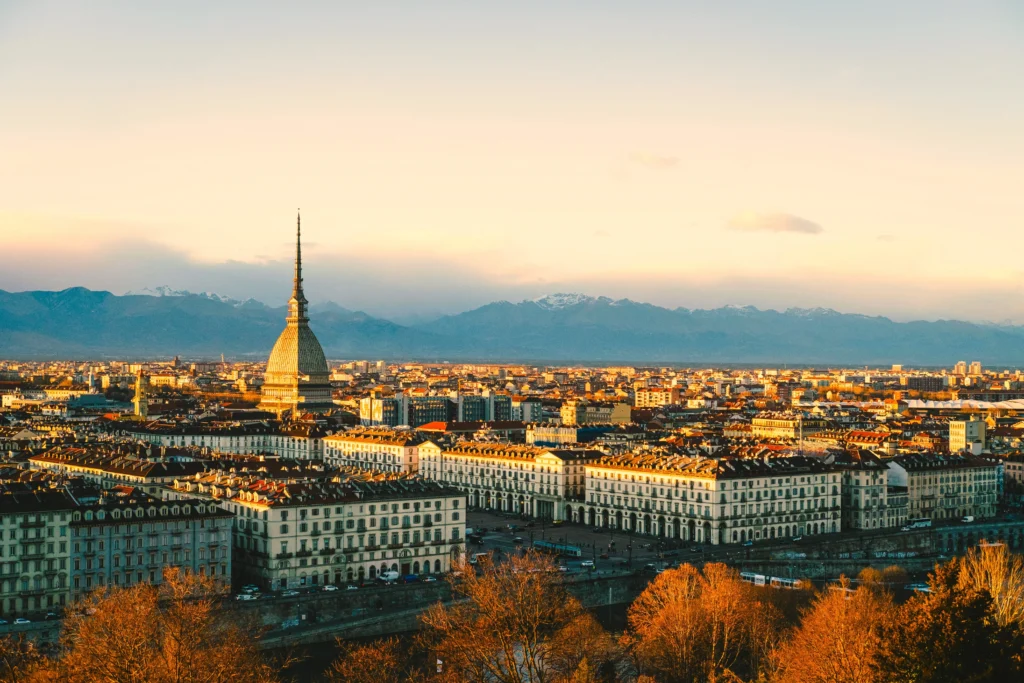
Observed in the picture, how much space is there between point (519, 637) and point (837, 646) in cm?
972

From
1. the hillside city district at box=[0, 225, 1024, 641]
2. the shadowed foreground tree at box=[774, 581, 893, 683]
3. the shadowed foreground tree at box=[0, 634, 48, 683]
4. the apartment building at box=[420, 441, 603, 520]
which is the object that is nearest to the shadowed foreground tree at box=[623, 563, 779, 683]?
the shadowed foreground tree at box=[774, 581, 893, 683]

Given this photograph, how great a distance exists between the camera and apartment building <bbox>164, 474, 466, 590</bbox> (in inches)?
2514

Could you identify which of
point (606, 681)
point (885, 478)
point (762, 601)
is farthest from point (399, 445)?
point (606, 681)

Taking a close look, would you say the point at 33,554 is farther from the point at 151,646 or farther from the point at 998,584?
the point at 998,584

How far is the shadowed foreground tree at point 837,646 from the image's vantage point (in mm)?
39906

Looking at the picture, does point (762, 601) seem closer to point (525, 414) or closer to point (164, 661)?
point (164, 661)

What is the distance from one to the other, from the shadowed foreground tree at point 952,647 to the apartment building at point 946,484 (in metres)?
56.5

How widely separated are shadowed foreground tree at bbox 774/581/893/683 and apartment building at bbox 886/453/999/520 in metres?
42.3

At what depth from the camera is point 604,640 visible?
50281 mm

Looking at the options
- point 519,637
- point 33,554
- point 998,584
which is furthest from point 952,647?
point 33,554

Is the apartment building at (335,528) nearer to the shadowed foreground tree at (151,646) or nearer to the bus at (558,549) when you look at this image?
the bus at (558,549)

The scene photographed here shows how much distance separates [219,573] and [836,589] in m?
27.1

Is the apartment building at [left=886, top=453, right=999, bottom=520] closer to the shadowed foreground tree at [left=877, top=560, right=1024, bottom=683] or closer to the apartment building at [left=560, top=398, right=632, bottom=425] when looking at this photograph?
the shadowed foreground tree at [left=877, top=560, right=1024, bottom=683]

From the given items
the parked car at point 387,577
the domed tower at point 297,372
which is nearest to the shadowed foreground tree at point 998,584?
Answer: the parked car at point 387,577
